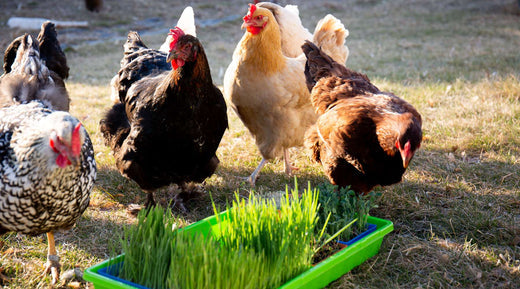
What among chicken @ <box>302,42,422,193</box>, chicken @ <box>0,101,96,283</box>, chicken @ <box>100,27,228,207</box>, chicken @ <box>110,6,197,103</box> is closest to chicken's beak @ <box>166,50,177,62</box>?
chicken @ <box>100,27,228,207</box>

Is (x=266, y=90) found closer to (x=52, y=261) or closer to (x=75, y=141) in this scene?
(x=75, y=141)

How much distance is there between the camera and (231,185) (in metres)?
4.07

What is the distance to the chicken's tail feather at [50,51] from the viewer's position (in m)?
3.96

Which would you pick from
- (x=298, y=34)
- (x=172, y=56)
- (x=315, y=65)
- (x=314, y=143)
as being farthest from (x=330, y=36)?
(x=172, y=56)

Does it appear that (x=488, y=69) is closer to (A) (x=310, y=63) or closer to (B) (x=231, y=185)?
(A) (x=310, y=63)

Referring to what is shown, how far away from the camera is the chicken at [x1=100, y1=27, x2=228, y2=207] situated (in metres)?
3.19

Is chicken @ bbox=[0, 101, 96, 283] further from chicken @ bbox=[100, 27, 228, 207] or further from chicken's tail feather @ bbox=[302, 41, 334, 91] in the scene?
chicken's tail feather @ bbox=[302, 41, 334, 91]

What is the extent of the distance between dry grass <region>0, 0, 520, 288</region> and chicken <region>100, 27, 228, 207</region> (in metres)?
0.37

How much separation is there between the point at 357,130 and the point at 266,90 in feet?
3.76

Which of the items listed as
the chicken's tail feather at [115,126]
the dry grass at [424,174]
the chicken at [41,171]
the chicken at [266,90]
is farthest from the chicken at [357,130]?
the chicken at [41,171]

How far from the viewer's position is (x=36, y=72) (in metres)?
3.50

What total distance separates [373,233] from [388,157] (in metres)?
0.51

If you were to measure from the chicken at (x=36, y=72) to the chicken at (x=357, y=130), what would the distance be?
80.3 inches

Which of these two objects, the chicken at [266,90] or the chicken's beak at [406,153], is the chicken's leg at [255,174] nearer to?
the chicken at [266,90]
